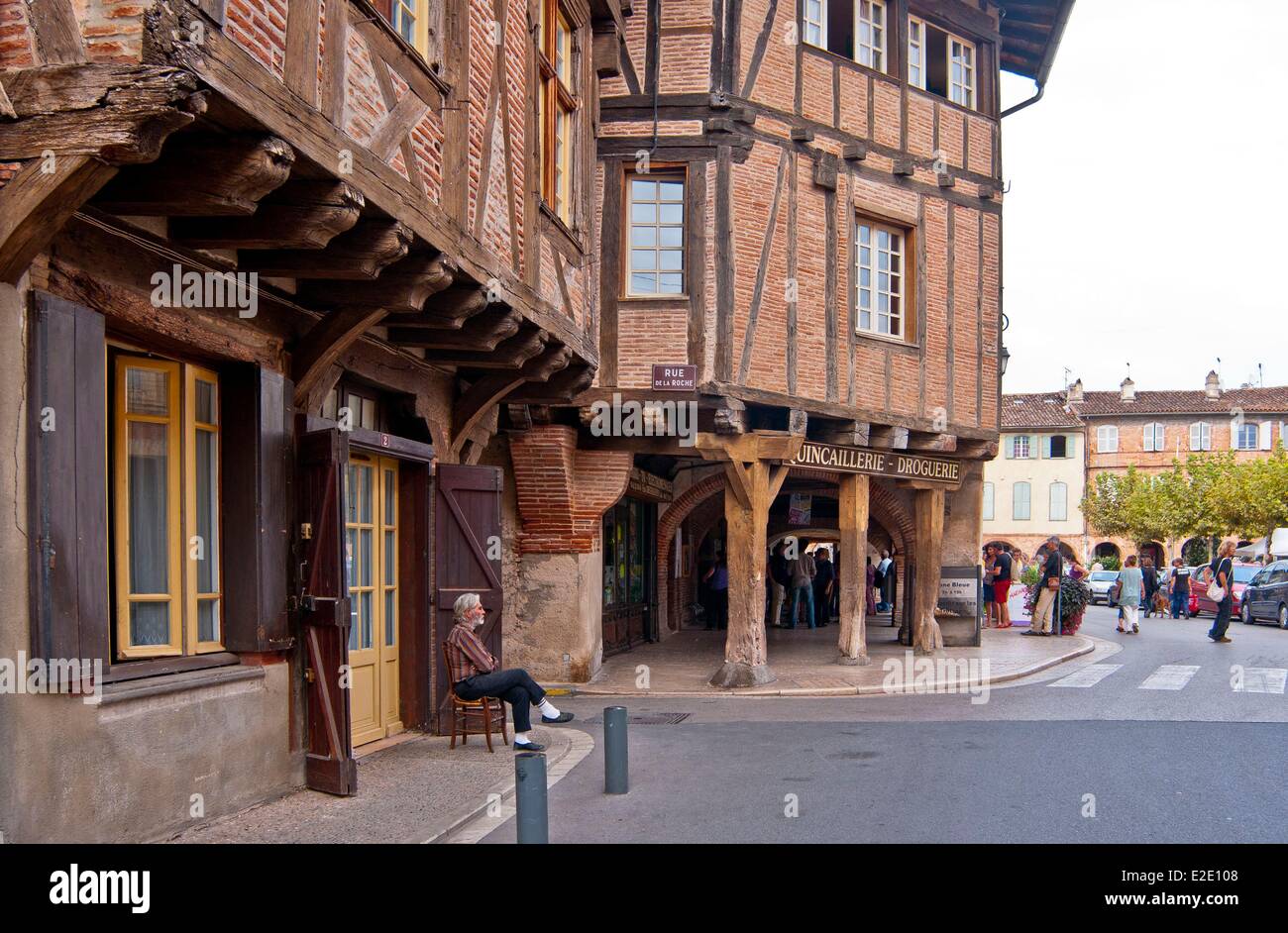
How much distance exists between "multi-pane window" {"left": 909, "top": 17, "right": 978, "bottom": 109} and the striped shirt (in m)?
11.4

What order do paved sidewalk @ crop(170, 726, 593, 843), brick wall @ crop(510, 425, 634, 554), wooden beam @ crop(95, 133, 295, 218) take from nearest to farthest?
1. wooden beam @ crop(95, 133, 295, 218)
2. paved sidewalk @ crop(170, 726, 593, 843)
3. brick wall @ crop(510, 425, 634, 554)

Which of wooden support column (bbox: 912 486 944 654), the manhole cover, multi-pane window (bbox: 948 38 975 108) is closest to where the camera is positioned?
the manhole cover

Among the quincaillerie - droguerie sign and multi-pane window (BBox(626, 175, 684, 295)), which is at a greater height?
multi-pane window (BBox(626, 175, 684, 295))

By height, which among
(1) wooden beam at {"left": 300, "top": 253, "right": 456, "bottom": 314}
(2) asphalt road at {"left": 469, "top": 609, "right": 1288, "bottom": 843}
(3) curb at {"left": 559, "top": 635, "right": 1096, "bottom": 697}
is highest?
(1) wooden beam at {"left": 300, "top": 253, "right": 456, "bottom": 314}

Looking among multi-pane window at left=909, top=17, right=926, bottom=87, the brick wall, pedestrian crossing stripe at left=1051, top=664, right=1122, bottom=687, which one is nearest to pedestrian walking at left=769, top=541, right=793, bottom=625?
pedestrian crossing stripe at left=1051, top=664, right=1122, bottom=687

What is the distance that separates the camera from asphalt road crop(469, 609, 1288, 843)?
712cm

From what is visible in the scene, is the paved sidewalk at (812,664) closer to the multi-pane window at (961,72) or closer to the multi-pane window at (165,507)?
the multi-pane window at (165,507)

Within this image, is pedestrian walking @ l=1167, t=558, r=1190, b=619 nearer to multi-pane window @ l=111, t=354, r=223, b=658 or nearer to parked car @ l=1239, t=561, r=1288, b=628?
parked car @ l=1239, t=561, r=1288, b=628

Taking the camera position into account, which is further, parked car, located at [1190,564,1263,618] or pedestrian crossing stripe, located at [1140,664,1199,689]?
parked car, located at [1190,564,1263,618]

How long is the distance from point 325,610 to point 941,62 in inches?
545

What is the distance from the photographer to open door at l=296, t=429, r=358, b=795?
770cm

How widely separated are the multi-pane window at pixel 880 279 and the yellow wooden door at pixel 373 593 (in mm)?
8253

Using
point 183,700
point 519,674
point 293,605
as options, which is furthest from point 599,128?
point 183,700
